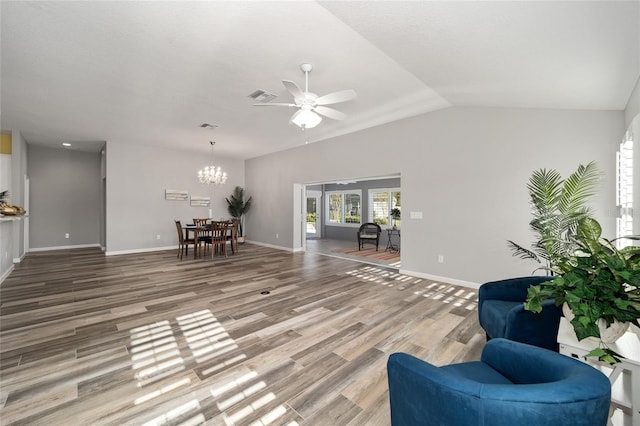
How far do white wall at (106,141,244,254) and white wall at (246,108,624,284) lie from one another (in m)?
5.36

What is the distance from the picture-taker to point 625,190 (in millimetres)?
2719

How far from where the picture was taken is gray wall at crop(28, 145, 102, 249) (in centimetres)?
752

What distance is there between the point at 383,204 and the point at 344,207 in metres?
1.74

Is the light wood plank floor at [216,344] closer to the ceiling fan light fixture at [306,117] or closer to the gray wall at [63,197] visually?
the ceiling fan light fixture at [306,117]

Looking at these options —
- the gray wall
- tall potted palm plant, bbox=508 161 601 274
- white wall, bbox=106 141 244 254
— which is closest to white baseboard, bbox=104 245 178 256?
white wall, bbox=106 141 244 254

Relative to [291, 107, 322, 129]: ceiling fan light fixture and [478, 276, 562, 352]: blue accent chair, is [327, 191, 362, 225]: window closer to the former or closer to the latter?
[291, 107, 322, 129]: ceiling fan light fixture

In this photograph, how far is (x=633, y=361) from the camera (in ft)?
3.89

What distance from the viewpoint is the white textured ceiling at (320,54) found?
2084 mm

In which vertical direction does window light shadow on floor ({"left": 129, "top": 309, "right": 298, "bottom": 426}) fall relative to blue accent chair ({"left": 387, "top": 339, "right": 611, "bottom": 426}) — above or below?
below

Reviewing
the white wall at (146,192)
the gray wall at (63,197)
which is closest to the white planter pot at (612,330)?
the white wall at (146,192)

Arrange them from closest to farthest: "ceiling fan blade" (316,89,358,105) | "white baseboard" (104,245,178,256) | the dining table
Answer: "ceiling fan blade" (316,89,358,105), the dining table, "white baseboard" (104,245,178,256)

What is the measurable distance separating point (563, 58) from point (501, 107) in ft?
5.60

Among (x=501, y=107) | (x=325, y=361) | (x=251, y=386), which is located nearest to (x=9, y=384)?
(x=251, y=386)

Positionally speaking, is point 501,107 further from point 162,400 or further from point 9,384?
point 9,384
